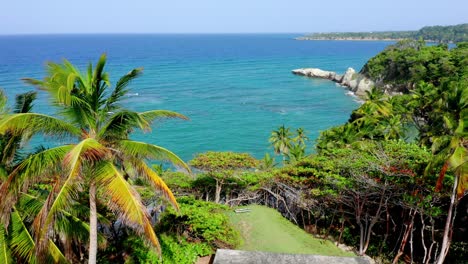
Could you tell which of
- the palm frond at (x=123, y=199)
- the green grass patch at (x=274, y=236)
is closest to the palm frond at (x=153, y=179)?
the palm frond at (x=123, y=199)

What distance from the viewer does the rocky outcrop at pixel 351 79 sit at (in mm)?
71062

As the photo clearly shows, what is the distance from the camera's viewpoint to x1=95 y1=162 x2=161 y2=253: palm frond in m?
7.60

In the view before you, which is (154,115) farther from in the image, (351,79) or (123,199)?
(351,79)

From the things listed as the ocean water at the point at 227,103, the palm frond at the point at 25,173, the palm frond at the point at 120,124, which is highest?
the palm frond at the point at 120,124

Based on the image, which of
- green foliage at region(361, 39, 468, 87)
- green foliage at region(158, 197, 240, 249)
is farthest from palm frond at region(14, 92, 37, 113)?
green foliage at region(361, 39, 468, 87)

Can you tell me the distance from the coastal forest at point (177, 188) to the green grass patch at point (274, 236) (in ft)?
2.23

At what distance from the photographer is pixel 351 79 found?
79.3 m

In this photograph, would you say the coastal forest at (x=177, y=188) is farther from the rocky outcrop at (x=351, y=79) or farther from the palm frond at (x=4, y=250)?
the rocky outcrop at (x=351, y=79)

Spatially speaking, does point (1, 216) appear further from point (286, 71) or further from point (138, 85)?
point (286, 71)

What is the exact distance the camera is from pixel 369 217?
55.3 ft

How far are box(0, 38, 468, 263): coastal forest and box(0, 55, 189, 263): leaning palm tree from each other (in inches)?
1.0

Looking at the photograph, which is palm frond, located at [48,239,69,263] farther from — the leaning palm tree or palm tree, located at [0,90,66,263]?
the leaning palm tree

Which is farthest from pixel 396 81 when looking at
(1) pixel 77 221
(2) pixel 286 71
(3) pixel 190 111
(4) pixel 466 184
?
(1) pixel 77 221

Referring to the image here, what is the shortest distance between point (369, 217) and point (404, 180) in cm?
333
